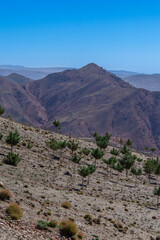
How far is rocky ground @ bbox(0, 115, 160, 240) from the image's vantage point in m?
29.6

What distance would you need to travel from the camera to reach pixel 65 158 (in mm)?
85375

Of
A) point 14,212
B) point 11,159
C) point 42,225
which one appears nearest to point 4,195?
point 14,212

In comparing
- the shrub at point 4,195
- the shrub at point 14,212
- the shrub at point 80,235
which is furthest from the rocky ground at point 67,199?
the shrub at point 80,235

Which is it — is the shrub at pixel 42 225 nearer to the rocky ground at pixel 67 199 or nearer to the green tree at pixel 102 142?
the rocky ground at pixel 67 199

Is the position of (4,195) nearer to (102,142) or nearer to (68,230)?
(68,230)

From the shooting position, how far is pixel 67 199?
147ft

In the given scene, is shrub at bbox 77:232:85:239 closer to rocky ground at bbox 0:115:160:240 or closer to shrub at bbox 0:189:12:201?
rocky ground at bbox 0:115:160:240

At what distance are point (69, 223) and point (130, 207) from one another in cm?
2959

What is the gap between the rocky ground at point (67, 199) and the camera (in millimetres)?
29627

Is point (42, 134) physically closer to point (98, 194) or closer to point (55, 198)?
point (98, 194)

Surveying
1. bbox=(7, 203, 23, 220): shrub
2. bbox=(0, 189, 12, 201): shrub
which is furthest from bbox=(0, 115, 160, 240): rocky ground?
bbox=(0, 189, 12, 201): shrub

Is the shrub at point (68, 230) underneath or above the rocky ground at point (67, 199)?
above

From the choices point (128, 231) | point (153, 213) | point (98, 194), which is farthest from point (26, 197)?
point (153, 213)

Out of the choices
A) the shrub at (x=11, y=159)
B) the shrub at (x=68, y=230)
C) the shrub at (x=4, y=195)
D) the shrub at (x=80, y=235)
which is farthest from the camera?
the shrub at (x=11, y=159)
